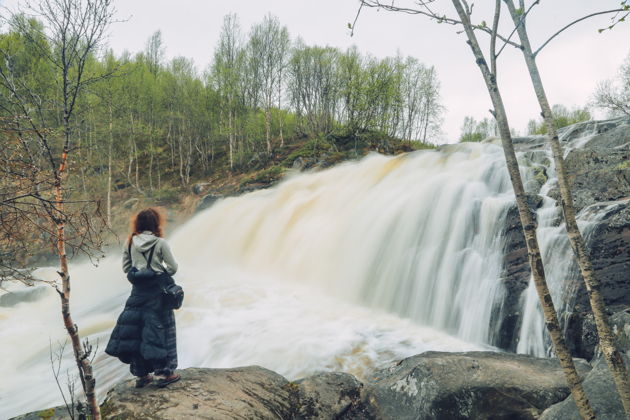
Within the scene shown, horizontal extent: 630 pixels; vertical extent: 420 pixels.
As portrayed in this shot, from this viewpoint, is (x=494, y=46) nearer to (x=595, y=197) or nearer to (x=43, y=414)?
(x=43, y=414)

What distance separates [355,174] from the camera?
720 inches

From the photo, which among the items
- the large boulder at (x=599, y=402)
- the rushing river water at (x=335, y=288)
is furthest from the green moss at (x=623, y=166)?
the large boulder at (x=599, y=402)

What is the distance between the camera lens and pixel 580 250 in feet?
8.48

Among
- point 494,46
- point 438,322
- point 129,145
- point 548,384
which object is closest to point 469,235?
point 438,322

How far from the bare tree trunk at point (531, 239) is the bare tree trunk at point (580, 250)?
22 centimetres

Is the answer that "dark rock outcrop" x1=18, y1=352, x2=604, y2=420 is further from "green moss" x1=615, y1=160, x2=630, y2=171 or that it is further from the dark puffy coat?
"green moss" x1=615, y1=160, x2=630, y2=171

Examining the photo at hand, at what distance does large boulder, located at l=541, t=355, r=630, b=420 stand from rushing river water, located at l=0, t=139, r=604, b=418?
283 centimetres

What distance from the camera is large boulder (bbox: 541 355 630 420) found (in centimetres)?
319

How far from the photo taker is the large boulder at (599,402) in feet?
→ 10.5

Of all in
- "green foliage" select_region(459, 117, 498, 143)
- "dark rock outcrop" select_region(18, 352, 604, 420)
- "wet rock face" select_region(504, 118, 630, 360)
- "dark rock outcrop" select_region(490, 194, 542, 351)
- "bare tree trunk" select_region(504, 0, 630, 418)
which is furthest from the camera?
"green foliage" select_region(459, 117, 498, 143)

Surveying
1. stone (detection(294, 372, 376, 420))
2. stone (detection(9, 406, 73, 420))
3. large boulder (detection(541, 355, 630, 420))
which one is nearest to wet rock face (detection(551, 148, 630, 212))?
large boulder (detection(541, 355, 630, 420))

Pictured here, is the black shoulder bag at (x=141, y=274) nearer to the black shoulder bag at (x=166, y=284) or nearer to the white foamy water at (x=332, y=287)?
the black shoulder bag at (x=166, y=284)

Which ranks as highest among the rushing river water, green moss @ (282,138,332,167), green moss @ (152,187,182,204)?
green moss @ (282,138,332,167)

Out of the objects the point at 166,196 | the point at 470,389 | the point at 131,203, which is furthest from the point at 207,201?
the point at 470,389
